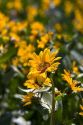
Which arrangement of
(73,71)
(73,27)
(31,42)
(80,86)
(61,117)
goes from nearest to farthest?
(80,86) < (61,117) < (73,71) < (31,42) < (73,27)

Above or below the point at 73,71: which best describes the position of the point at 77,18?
above

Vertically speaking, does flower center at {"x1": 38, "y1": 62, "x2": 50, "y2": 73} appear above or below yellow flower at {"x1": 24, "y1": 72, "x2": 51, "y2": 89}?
above

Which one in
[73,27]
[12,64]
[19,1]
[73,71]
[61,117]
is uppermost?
[19,1]

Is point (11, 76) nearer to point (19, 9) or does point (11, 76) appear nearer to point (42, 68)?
point (42, 68)

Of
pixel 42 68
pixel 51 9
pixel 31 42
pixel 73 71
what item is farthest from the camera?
pixel 51 9

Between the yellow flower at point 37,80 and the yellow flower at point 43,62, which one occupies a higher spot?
the yellow flower at point 43,62

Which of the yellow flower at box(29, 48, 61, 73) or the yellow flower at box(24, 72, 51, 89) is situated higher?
the yellow flower at box(29, 48, 61, 73)

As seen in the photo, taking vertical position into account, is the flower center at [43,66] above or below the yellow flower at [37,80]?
above

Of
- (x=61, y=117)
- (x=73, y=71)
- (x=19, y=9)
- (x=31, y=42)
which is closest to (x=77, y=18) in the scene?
(x=19, y=9)
